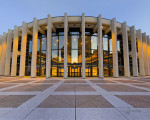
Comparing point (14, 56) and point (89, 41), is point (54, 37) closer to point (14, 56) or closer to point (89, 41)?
point (89, 41)

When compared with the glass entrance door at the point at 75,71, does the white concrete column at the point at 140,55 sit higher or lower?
higher

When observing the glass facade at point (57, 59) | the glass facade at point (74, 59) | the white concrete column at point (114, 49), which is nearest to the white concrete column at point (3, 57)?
the glass facade at point (57, 59)

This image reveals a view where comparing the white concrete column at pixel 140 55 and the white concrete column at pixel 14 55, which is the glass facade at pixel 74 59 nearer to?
the white concrete column at pixel 14 55

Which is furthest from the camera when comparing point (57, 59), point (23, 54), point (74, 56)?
point (57, 59)

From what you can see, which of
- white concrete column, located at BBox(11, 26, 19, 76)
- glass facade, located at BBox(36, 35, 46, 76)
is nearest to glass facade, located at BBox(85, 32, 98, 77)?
glass facade, located at BBox(36, 35, 46, 76)

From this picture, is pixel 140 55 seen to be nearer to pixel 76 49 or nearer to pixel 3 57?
pixel 76 49

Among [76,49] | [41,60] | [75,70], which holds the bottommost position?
[75,70]

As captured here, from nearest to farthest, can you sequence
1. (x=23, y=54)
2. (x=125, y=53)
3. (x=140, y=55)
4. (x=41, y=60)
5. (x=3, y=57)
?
1. (x=125, y=53)
2. (x=23, y=54)
3. (x=41, y=60)
4. (x=140, y=55)
5. (x=3, y=57)

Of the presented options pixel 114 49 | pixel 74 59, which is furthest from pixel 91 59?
pixel 114 49

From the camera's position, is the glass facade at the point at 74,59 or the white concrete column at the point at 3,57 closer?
the glass facade at the point at 74,59

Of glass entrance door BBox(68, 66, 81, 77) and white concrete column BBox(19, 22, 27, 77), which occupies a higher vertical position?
white concrete column BBox(19, 22, 27, 77)

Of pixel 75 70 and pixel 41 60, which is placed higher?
pixel 41 60

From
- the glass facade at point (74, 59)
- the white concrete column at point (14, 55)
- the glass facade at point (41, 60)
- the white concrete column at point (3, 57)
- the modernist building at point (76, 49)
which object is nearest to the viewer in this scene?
the modernist building at point (76, 49)

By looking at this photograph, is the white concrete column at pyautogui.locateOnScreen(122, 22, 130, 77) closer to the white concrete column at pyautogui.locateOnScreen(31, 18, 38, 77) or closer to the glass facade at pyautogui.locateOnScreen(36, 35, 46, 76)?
the glass facade at pyautogui.locateOnScreen(36, 35, 46, 76)
